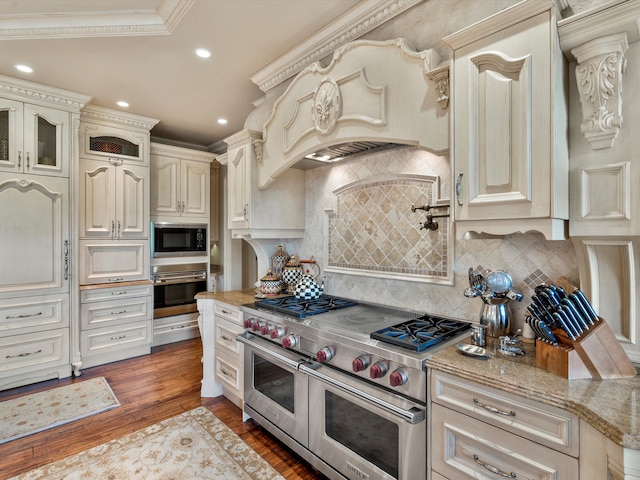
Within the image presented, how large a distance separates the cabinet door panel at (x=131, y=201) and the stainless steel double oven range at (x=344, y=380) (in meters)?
2.21

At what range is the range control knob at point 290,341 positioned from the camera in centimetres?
196

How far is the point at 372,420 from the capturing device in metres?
1.57

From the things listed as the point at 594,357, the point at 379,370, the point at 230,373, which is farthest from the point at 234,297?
the point at 594,357

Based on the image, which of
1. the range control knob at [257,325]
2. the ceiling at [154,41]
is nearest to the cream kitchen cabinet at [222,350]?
the range control knob at [257,325]

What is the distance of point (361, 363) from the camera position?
5.13 feet

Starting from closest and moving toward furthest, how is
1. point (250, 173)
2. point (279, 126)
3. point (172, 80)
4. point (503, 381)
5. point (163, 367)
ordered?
point (503, 381) < point (279, 126) < point (250, 173) < point (172, 80) < point (163, 367)

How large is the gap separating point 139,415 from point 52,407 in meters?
0.79

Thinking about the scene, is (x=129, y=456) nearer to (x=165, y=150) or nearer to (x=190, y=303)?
(x=190, y=303)

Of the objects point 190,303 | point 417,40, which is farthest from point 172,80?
point 190,303

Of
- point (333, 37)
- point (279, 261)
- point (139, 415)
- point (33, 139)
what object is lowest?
point (139, 415)

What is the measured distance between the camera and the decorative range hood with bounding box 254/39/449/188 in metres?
1.62

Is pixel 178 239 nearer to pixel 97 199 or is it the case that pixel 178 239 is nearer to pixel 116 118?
pixel 97 199

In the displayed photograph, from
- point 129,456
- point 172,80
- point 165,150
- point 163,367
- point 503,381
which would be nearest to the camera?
point 503,381

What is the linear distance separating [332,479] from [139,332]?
119 inches
